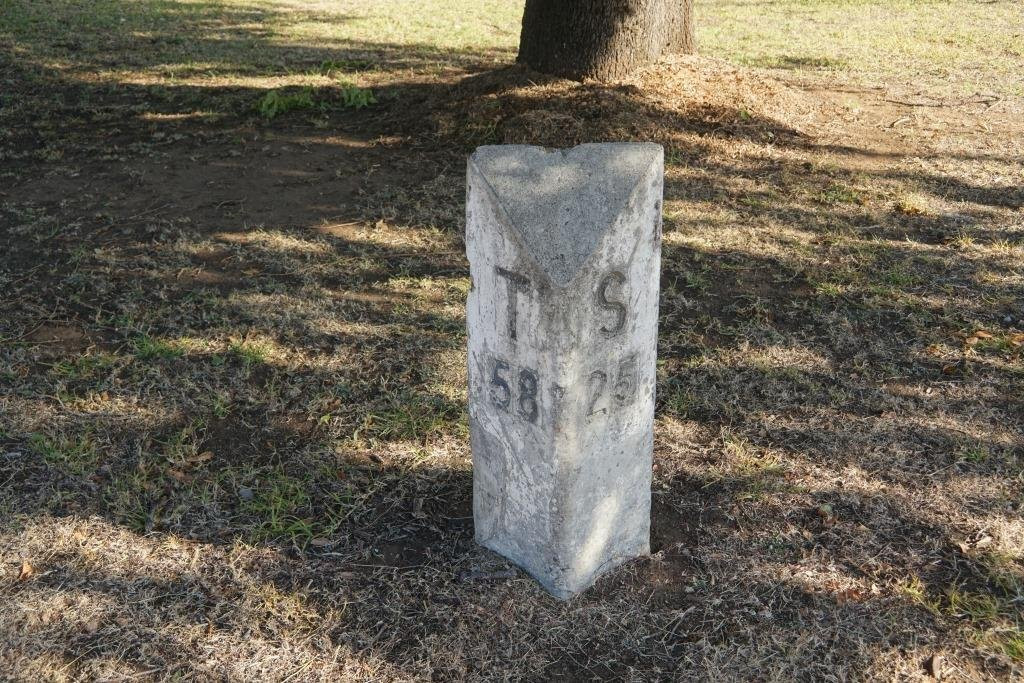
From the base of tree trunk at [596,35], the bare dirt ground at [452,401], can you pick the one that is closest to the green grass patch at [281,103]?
the bare dirt ground at [452,401]

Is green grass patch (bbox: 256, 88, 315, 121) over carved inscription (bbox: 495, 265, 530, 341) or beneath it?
over

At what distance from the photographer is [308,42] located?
10.1 meters

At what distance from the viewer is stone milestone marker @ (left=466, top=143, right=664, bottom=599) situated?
224cm

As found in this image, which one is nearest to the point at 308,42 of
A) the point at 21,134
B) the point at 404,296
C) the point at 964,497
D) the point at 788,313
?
the point at 21,134

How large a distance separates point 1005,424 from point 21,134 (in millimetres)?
6830

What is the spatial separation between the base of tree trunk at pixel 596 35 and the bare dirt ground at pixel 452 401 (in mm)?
182

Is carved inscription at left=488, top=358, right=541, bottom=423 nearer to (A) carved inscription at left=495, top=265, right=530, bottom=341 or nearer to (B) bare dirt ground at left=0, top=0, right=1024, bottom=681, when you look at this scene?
(A) carved inscription at left=495, top=265, right=530, bottom=341

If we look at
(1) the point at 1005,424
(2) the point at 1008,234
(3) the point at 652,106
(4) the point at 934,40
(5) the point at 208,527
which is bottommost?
(5) the point at 208,527

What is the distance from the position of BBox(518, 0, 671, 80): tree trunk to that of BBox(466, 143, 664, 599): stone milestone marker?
4312 mm

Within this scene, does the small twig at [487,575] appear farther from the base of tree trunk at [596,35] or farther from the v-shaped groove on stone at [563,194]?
the base of tree trunk at [596,35]

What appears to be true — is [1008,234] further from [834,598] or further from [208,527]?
[208,527]

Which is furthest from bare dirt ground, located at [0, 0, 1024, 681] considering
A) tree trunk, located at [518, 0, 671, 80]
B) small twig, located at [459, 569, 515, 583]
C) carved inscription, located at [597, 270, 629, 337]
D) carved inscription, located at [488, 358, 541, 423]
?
carved inscription, located at [597, 270, 629, 337]

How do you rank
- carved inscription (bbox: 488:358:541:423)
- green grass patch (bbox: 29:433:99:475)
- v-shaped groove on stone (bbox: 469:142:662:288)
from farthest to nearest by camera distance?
green grass patch (bbox: 29:433:99:475)
carved inscription (bbox: 488:358:541:423)
v-shaped groove on stone (bbox: 469:142:662:288)

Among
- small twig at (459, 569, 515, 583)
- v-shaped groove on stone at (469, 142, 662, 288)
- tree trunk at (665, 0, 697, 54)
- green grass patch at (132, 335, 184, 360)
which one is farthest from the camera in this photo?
tree trunk at (665, 0, 697, 54)
